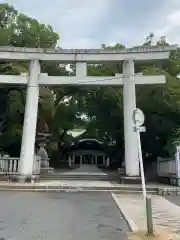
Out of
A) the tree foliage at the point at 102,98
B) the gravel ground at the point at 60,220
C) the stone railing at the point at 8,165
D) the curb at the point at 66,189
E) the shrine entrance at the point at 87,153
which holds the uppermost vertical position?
the tree foliage at the point at 102,98

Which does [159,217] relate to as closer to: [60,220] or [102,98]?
[60,220]

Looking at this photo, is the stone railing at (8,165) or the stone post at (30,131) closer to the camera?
the stone post at (30,131)

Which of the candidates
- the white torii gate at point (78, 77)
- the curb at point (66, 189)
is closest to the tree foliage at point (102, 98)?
the white torii gate at point (78, 77)

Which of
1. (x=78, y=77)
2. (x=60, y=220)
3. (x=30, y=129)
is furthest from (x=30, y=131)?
(x=60, y=220)

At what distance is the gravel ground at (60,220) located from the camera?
642cm

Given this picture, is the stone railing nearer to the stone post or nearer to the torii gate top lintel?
the stone post

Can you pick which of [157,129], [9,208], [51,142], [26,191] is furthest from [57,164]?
[9,208]

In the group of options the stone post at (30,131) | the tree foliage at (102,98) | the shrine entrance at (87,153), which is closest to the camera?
the stone post at (30,131)

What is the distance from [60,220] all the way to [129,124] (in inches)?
408

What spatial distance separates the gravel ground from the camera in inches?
253

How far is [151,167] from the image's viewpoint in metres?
24.6

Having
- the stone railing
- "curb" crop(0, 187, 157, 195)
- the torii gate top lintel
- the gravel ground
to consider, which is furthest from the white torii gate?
the gravel ground

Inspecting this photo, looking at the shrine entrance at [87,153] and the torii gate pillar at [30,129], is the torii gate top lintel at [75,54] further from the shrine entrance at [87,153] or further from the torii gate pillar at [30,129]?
the shrine entrance at [87,153]

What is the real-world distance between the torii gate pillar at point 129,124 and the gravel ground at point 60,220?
5.94 m
